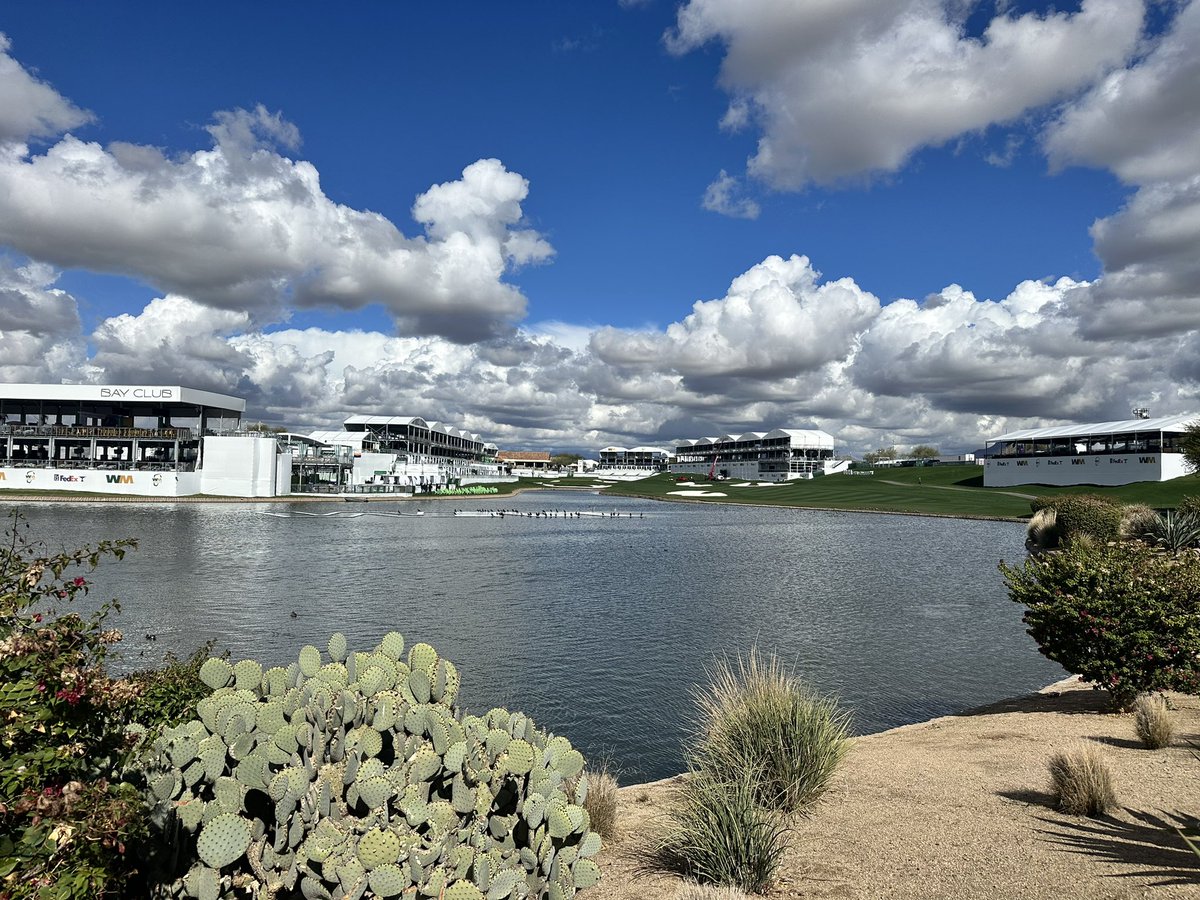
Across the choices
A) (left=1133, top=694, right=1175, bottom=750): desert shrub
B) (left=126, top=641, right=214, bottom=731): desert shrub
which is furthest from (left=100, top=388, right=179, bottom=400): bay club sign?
(left=1133, top=694, right=1175, bottom=750): desert shrub

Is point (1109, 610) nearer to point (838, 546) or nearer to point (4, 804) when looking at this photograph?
point (4, 804)

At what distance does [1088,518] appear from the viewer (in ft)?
121

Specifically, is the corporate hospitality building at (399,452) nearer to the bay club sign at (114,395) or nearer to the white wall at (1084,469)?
the bay club sign at (114,395)

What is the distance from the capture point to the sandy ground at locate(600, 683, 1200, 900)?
5.54m

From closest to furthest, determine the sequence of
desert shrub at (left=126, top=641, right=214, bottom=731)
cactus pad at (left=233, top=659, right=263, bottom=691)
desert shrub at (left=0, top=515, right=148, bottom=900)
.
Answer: desert shrub at (left=0, top=515, right=148, bottom=900) → cactus pad at (left=233, top=659, right=263, bottom=691) → desert shrub at (left=126, top=641, right=214, bottom=731)

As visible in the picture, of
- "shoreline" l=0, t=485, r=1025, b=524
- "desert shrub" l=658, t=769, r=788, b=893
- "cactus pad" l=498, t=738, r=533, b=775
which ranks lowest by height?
"shoreline" l=0, t=485, r=1025, b=524

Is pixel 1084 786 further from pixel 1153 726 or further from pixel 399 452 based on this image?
pixel 399 452

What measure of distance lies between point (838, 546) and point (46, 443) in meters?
98.0

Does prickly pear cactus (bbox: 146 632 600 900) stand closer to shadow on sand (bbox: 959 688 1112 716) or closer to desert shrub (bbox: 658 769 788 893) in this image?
desert shrub (bbox: 658 769 788 893)

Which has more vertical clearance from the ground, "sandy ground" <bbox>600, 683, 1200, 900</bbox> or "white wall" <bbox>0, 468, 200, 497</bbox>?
"white wall" <bbox>0, 468, 200, 497</bbox>

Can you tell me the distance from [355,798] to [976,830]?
5.55 meters

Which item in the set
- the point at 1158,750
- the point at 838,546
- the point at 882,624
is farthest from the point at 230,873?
the point at 838,546

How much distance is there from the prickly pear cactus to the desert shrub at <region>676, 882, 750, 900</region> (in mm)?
712

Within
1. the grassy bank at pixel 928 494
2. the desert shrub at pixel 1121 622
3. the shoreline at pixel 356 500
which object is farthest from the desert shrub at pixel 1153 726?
the grassy bank at pixel 928 494
